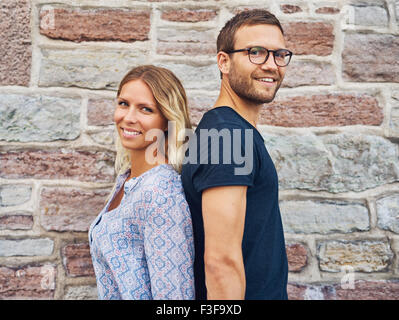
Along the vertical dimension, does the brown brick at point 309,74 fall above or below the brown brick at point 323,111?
above

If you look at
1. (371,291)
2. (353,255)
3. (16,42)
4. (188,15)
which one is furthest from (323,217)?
(16,42)

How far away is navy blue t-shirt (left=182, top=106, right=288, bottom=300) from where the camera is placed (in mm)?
1295

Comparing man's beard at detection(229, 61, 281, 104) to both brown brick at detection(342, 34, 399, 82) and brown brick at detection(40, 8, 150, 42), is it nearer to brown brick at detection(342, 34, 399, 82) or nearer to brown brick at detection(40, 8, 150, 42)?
brown brick at detection(40, 8, 150, 42)

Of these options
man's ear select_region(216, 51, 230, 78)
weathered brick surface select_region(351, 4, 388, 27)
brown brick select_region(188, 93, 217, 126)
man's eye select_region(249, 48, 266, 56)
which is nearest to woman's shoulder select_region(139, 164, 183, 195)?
man's ear select_region(216, 51, 230, 78)

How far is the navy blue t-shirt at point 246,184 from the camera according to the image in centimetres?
129

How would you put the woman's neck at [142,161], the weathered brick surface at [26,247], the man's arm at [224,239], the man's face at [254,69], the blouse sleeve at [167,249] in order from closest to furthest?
the man's arm at [224,239] < the blouse sleeve at [167,249] < the man's face at [254,69] < the woman's neck at [142,161] < the weathered brick surface at [26,247]

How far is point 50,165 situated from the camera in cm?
224

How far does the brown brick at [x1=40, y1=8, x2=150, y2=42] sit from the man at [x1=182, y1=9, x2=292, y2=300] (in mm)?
852

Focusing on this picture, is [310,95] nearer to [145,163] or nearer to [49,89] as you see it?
[145,163]

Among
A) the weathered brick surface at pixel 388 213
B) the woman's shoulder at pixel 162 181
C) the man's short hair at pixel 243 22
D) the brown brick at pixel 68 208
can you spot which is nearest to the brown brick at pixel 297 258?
the weathered brick surface at pixel 388 213

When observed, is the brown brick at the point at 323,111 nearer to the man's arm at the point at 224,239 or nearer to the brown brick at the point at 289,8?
the brown brick at the point at 289,8

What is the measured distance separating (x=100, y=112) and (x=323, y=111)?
53.3 inches

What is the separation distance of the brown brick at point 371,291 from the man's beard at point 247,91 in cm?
137

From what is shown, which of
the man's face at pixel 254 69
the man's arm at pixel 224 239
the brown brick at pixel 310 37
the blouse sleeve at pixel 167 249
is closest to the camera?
the man's arm at pixel 224 239
